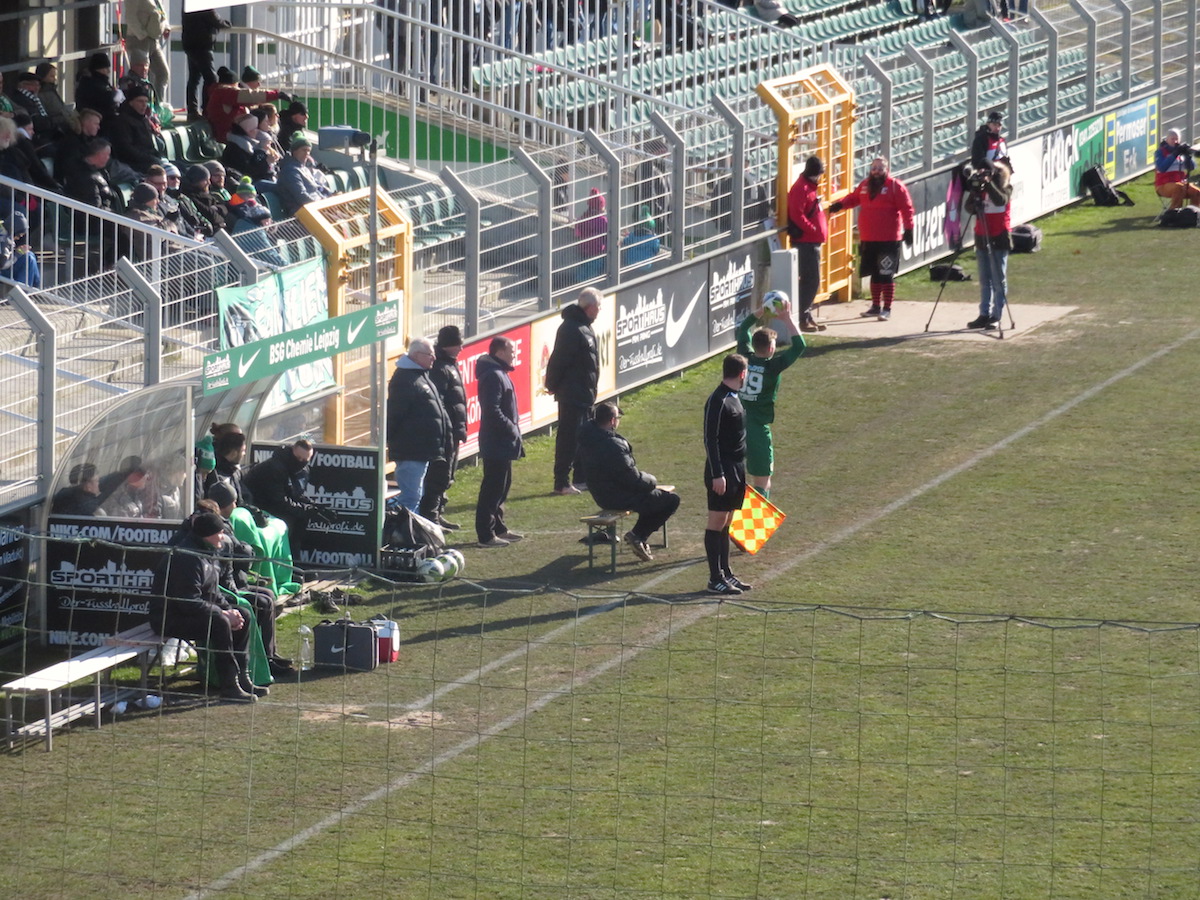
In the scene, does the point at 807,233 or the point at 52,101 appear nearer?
the point at 52,101

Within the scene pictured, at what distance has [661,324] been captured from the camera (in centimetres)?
1948

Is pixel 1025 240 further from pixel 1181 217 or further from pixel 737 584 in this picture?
pixel 737 584

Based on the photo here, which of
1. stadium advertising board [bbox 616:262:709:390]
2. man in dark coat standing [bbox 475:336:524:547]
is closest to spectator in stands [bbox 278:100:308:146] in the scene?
stadium advertising board [bbox 616:262:709:390]

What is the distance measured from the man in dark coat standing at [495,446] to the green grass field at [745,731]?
0.80ft

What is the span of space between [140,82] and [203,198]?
178 centimetres

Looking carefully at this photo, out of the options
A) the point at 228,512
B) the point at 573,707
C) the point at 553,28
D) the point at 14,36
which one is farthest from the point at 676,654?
the point at 553,28

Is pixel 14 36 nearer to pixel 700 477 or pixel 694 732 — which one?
pixel 700 477

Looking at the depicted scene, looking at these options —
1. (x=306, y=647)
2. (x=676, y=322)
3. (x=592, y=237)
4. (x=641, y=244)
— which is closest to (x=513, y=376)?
(x=592, y=237)

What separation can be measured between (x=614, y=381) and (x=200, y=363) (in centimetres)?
577

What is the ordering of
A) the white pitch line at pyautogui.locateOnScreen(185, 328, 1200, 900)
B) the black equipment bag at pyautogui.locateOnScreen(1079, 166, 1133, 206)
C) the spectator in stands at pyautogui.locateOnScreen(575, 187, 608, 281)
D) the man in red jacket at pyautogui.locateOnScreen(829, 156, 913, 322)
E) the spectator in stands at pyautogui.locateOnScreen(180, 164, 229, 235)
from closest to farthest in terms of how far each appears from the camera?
the white pitch line at pyautogui.locateOnScreen(185, 328, 1200, 900), the spectator in stands at pyautogui.locateOnScreen(180, 164, 229, 235), the spectator in stands at pyautogui.locateOnScreen(575, 187, 608, 281), the man in red jacket at pyautogui.locateOnScreen(829, 156, 913, 322), the black equipment bag at pyautogui.locateOnScreen(1079, 166, 1133, 206)

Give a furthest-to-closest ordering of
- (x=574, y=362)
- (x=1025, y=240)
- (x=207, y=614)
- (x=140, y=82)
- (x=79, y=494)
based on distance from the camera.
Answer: (x=1025, y=240), (x=140, y=82), (x=574, y=362), (x=79, y=494), (x=207, y=614)

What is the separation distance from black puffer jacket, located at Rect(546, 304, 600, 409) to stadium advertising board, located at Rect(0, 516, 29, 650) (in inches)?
186

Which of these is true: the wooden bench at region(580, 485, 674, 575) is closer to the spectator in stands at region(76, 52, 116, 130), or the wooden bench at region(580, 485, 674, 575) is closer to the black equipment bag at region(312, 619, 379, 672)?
the black equipment bag at region(312, 619, 379, 672)

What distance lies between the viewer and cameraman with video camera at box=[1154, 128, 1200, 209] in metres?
26.8
